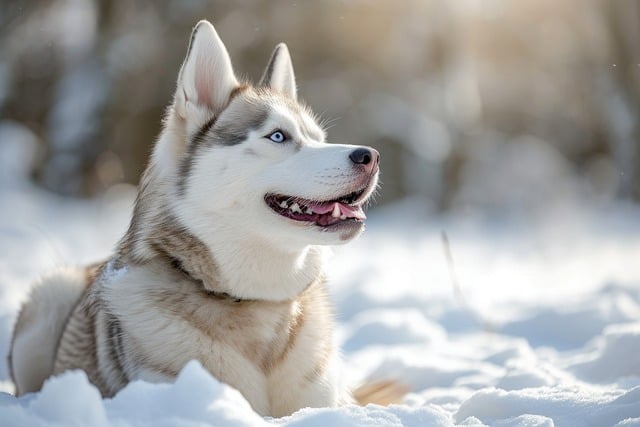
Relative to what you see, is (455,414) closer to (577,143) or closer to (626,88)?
(626,88)

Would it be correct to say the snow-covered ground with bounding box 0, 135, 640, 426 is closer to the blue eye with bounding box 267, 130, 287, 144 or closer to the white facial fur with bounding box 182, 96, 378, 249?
the white facial fur with bounding box 182, 96, 378, 249

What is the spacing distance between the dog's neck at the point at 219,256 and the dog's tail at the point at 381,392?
2.19 ft

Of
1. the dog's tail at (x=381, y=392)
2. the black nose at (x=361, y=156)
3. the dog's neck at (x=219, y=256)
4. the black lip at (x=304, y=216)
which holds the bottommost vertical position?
the dog's tail at (x=381, y=392)

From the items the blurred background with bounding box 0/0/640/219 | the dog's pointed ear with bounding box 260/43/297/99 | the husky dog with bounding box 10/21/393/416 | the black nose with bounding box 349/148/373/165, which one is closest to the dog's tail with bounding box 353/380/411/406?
the husky dog with bounding box 10/21/393/416

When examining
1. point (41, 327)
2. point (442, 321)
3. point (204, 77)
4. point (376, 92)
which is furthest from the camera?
point (376, 92)

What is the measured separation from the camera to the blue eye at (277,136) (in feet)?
9.76

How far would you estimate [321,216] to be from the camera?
289cm

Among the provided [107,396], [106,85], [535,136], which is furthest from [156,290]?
[535,136]

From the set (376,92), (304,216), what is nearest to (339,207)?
(304,216)

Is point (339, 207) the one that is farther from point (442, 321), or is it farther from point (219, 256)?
point (442, 321)

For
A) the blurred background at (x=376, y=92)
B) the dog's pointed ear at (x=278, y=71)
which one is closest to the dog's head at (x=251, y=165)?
the dog's pointed ear at (x=278, y=71)

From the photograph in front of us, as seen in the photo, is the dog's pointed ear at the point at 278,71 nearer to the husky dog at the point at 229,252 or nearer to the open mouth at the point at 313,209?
the husky dog at the point at 229,252

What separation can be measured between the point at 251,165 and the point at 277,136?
0.18 m

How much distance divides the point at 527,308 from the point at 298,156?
3.17 meters
